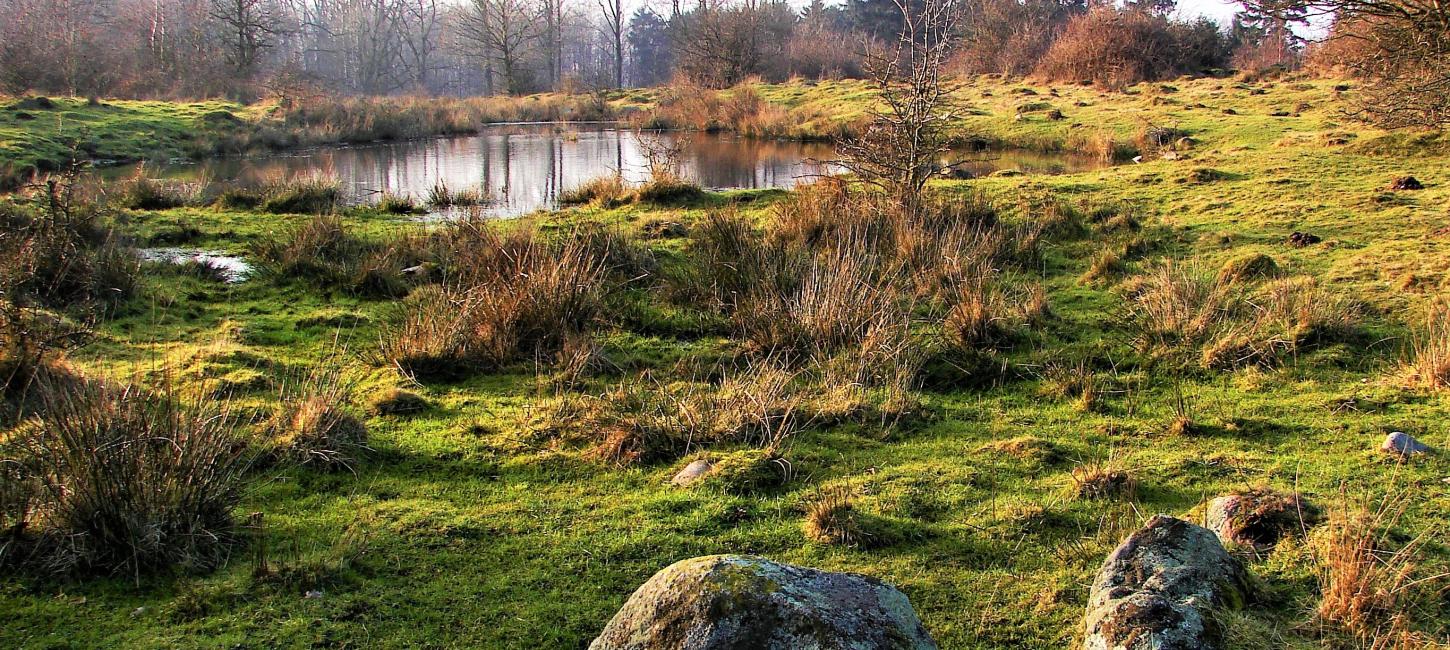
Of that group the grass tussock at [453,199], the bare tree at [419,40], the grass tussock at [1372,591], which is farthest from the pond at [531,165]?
the bare tree at [419,40]

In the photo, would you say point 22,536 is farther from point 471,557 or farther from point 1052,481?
point 1052,481

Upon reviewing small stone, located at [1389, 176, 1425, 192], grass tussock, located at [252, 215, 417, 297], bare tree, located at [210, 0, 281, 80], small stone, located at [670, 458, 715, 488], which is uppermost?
bare tree, located at [210, 0, 281, 80]

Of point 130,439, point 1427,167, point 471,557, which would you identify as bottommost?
point 471,557

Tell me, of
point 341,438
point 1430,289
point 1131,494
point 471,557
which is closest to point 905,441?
point 1131,494

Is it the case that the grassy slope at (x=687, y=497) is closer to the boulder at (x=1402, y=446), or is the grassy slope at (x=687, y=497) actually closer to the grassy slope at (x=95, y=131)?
the boulder at (x=1402, y=446)

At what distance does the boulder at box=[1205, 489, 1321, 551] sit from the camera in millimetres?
3982

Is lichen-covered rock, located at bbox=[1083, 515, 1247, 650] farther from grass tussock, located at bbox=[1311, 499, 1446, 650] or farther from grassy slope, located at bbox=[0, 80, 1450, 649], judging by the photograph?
grass tussock, located at bbox=[1311, 499, 1446, 650]

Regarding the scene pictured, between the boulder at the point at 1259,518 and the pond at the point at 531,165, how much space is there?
1153 cm

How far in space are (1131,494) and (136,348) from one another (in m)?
6.78

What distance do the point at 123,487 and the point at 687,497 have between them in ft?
8.05

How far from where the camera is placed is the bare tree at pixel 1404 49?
1182cm

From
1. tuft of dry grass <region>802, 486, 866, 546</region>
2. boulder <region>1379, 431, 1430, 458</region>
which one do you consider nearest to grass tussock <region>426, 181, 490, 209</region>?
tuft of dry grass <region>802, 486, 866, 546</region>

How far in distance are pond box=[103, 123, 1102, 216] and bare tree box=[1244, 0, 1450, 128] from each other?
553cm

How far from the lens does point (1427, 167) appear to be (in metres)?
13.4
